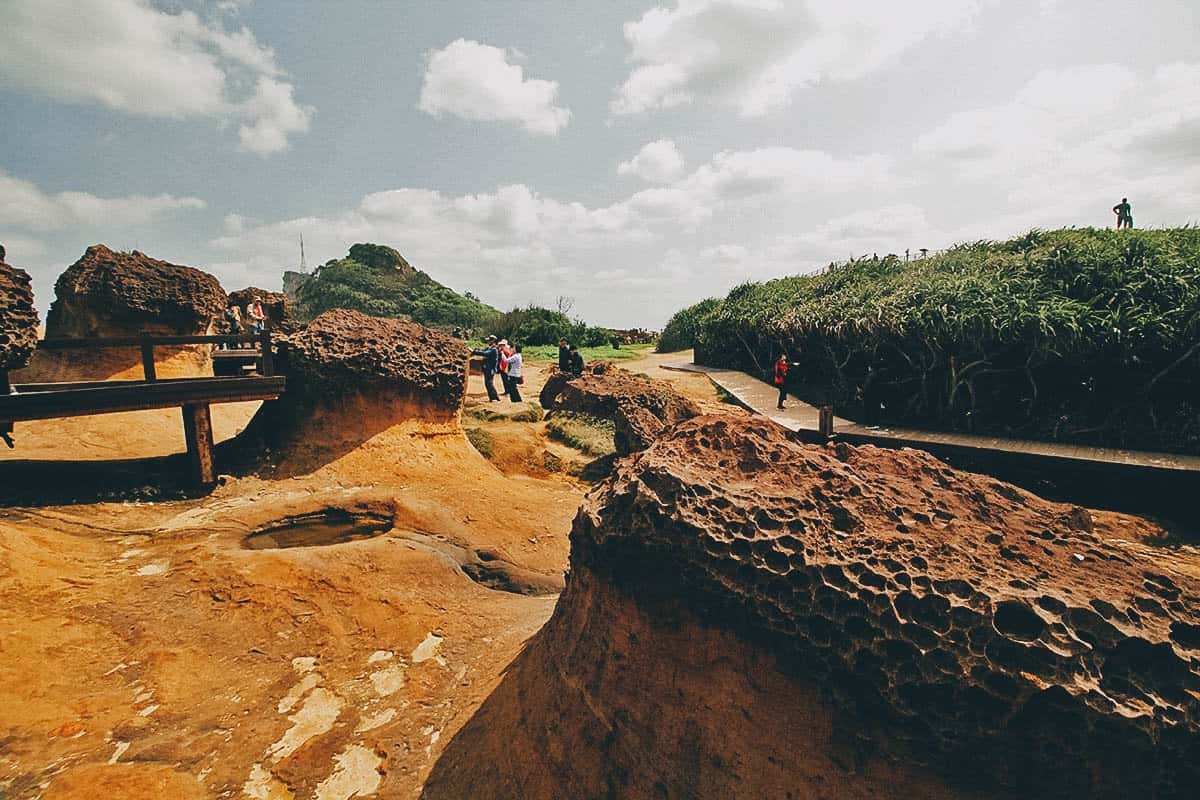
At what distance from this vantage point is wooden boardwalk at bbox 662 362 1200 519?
6.89 meters

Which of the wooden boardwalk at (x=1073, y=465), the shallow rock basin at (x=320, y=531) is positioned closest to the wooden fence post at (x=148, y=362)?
the shallow rock basin at (x=320, y=531)

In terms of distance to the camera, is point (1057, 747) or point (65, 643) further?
point (65, 643)

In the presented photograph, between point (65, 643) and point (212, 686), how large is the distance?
1.10 m

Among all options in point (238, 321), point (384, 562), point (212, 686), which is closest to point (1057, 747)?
point (212, 686)

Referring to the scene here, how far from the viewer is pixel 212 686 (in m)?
3.60

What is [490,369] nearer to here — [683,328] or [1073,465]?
[1073,465]

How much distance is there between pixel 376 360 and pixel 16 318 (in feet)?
12.4

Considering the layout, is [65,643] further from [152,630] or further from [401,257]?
[401,257]

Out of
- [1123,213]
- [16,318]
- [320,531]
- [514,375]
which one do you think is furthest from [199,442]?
[1123,213]

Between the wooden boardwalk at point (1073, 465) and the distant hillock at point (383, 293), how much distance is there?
1652 inches

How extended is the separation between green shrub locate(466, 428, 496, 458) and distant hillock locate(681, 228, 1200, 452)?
689cm

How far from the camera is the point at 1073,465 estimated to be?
24.4 feet

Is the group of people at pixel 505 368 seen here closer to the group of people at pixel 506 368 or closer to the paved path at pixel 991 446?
the group of people at pixel 506 368

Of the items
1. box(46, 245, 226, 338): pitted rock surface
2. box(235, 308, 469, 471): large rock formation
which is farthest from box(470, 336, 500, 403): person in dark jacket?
box(46, 245, 226, 338): pitted rock surface
